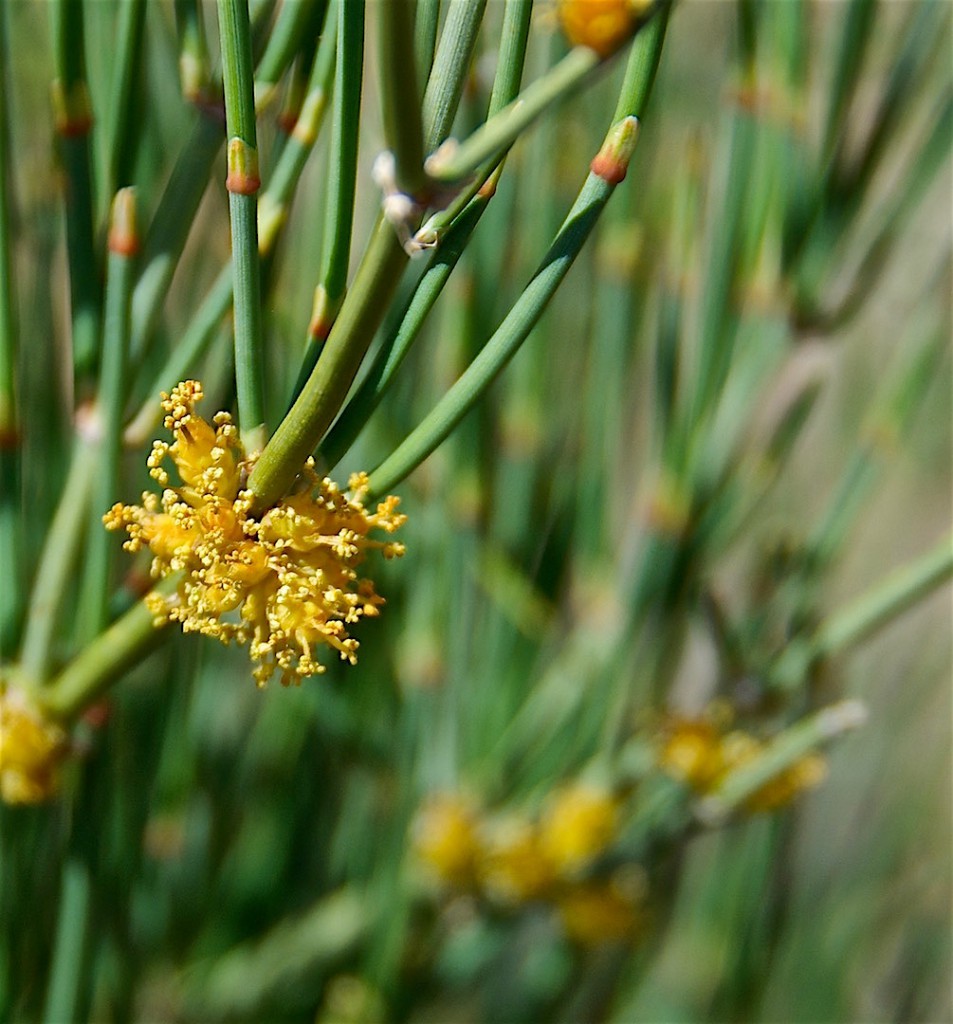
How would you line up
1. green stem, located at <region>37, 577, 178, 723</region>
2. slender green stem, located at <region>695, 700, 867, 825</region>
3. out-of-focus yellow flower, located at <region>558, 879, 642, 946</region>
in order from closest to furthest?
green stem, located at <region>37, 577, 178, 723</region> < slender green stem, located at <region>695, 700, 867, 825</region> < out-of-focus yellow flower, located at <region>558, 879, 642, 946</region>

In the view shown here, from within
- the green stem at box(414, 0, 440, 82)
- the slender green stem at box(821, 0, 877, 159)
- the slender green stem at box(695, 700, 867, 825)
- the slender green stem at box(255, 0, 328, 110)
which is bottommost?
the slender green stem at box(695, 700, 867, 825)

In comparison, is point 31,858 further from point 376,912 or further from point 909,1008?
point 909,1008

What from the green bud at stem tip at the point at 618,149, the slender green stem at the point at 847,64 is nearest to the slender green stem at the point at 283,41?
the green bud at stem tip at the point at 618,149

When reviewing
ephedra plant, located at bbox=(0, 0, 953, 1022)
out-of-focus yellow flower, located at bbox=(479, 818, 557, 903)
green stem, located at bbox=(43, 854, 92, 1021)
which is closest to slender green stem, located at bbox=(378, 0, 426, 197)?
ephedra plant, located at bbox=(0, 0, 953, 1022)

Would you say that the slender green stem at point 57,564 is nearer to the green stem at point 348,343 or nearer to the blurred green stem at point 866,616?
the green stem at point 348,343

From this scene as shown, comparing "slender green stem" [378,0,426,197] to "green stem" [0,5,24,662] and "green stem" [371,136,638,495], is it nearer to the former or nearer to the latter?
"green stem" [371,136,638,495]

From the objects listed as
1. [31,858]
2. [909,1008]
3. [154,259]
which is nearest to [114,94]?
[154,259]

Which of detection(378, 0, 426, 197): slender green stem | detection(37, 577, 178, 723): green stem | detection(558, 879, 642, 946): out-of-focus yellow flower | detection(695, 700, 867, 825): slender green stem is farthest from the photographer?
detection(558, 879, 642, 946): out-of-focus yellow flower
